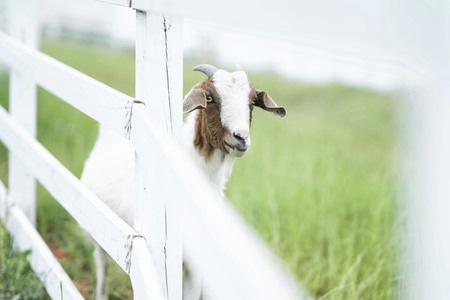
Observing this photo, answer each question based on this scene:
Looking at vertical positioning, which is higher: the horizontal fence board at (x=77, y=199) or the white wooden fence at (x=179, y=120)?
the white wooden fence at (x=179, y=120)

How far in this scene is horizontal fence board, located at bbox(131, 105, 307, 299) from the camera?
1.29 meters

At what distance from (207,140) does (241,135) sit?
32 cm

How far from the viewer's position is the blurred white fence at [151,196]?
142cm

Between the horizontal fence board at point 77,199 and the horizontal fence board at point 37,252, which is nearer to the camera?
the horizontal fence board at point 77,199

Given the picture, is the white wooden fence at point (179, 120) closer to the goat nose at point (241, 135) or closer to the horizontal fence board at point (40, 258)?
the horizontal fence board at point (40, 258)

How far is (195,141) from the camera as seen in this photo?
2.88 metres

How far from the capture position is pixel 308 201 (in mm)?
4738

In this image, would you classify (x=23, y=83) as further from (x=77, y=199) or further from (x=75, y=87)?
(x=77, y=199)

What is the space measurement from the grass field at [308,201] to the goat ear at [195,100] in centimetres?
115

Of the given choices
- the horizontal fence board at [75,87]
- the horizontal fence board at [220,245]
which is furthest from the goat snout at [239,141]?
the horizontal fence board at [220,245]

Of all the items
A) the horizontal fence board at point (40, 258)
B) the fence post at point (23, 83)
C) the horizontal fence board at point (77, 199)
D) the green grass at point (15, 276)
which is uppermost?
the fence post at point (23, 83)

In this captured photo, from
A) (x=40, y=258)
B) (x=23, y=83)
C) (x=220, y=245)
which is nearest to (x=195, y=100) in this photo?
(x=220, y=245)

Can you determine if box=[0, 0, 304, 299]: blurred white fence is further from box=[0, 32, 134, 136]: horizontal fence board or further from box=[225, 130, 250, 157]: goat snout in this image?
box=[225, 130, 250, 157]: goat snout

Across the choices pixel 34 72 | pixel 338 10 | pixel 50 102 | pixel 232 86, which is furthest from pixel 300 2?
pixel 50 102
